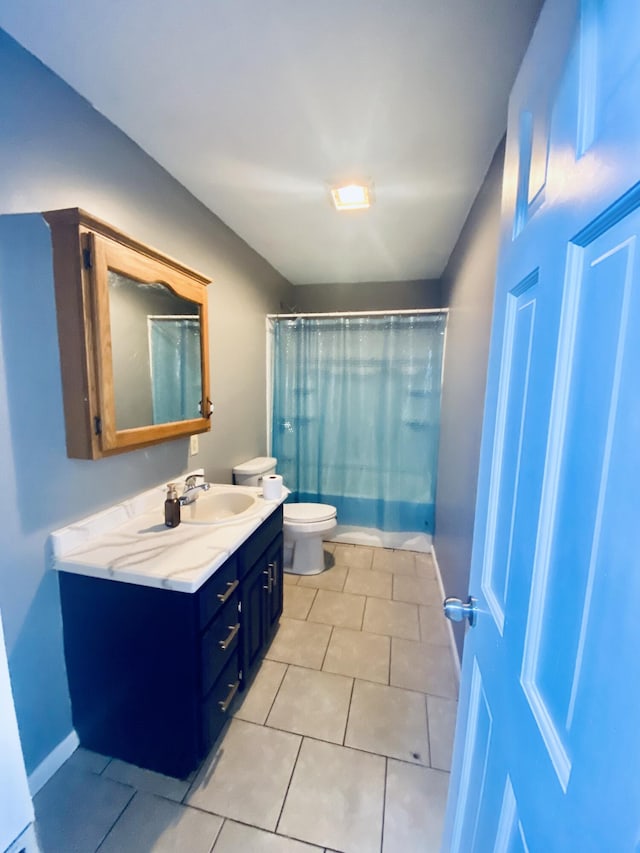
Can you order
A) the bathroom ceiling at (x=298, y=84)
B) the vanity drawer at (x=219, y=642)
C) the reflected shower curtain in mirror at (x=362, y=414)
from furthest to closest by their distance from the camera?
the reflected shower curtain in mirror at (x=362, y=414) → the vanity drawer at (x=219, y=642) → the bathroom ceiling at (x=298, y=84)

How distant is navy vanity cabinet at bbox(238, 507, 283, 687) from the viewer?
1.47 m

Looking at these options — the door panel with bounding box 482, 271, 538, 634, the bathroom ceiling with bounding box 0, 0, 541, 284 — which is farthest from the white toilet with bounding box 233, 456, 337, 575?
the door panel with bounding box 482, 271, 538, 634

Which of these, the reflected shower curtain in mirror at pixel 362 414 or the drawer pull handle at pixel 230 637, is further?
the reflected shower curtain in mirror at pixel 362 414

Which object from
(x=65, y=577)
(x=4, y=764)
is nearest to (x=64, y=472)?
(x=65, y=577)

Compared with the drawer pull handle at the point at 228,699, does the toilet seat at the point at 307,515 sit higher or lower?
higher

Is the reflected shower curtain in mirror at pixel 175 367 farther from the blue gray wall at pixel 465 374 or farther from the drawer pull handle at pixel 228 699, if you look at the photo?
the blue gray wall at pixel 465 374

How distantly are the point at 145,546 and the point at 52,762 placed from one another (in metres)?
0.82

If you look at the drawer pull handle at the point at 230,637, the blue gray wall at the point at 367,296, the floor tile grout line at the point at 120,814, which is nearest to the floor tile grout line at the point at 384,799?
the drawer pull handle at the point at 230,637

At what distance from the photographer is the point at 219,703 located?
4.25 feet

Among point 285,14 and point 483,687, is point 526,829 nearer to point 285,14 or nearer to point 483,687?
point 483,687

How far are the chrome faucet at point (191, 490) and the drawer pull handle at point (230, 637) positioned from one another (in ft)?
1.85

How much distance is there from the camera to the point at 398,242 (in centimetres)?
239

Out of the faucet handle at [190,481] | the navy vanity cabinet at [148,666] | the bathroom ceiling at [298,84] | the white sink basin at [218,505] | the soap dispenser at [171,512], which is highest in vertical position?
the bathroom ceiling at [298,84]

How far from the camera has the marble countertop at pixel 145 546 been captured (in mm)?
1127
